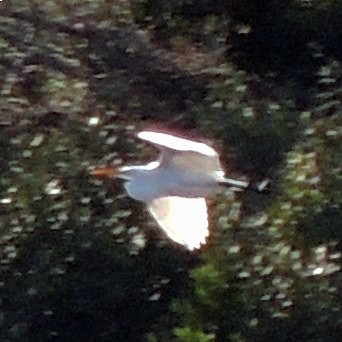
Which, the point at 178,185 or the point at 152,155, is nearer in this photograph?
the point at 178,185

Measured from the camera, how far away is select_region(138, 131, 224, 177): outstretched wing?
12.0 feet

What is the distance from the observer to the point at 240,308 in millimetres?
5223

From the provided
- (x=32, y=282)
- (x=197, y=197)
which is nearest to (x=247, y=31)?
(x=32, y=282)

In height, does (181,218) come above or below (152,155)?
above

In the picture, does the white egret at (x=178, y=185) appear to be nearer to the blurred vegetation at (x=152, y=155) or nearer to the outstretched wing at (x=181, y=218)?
the outstretched wing at (x=181, y=218)

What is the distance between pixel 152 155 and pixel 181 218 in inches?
55.6

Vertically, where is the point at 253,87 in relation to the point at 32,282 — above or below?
above

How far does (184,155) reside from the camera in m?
3.92

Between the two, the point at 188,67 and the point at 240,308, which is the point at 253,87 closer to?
the point at 188,67

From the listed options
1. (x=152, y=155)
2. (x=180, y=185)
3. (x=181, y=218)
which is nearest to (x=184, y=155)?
(x=180, y=185)

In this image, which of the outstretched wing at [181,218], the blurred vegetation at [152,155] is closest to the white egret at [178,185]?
the outstretched wing at [181,218]

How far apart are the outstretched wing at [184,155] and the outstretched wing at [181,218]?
0.52 feet

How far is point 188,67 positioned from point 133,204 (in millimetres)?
616

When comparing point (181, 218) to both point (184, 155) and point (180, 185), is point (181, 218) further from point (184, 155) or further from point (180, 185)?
point (184, 155)
